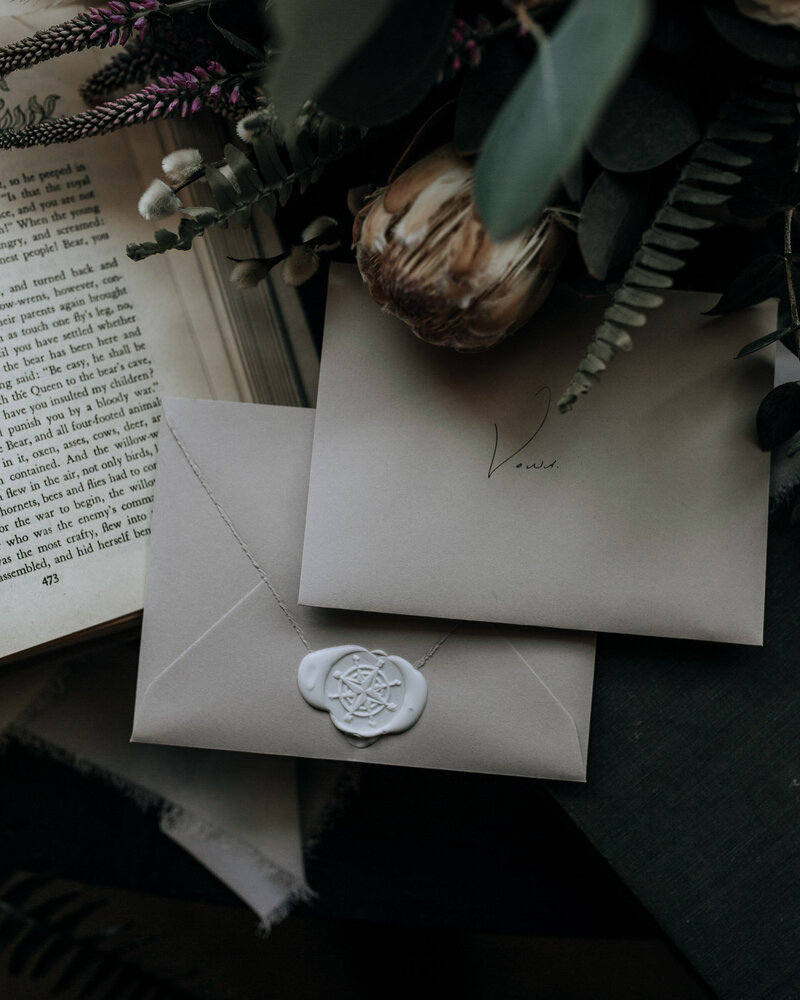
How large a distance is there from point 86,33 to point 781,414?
0.44m

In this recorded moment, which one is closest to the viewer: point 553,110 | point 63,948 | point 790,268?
point 553,110

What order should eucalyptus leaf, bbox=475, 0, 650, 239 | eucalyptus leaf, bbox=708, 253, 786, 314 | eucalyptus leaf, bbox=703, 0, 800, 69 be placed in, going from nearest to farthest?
1. eucalyptus leaf, bbox=475, 0, 650, 239
2. eucalyptus leaf, bbox=703, 0, 800, 69
3. eucalyptus leaf, bbox=708, 253, 786, 314

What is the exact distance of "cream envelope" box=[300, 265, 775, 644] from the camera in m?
0.47

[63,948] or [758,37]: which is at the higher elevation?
[758,37]

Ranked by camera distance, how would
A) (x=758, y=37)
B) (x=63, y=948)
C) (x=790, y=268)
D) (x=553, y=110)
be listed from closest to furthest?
(x=553, y=110) < (x=758, y=37) < (x=790, y=268) < (x=63, y=948)

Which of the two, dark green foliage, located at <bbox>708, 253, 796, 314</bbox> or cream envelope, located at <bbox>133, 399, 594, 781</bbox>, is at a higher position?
dark green foliage, located at <bbox>708, 253, 796, 314</bbox>

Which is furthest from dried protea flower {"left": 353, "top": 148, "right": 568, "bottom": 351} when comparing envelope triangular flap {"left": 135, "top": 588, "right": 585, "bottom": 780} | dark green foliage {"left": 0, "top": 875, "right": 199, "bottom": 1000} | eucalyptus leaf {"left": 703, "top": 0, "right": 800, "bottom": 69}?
dark green foliage {"left": 0, "top": 875, "right": 199, "bottom": 1000}

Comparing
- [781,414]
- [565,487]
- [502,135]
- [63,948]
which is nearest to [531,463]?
[565,487]

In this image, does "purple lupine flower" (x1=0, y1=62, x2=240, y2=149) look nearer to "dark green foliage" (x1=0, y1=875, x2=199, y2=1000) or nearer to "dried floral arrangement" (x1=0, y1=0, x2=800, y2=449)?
"dried floral arrangement" (x1=0, y1=0, x2=800, y2=449)

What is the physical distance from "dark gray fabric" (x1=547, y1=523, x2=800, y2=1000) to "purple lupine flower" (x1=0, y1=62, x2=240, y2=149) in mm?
403

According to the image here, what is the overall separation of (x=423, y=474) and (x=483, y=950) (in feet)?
1.53

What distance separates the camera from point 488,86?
350 mm

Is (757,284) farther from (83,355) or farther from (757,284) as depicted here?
(83,355)

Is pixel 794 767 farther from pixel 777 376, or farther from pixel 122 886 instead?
pixel 122 886
